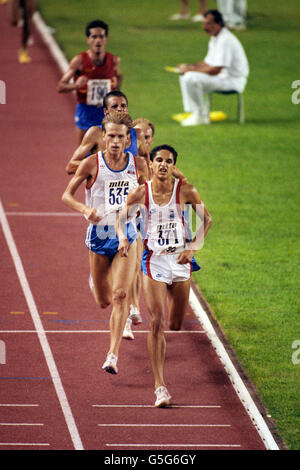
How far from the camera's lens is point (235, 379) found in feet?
27.9

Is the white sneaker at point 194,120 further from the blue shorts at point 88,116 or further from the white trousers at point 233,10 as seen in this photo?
the white trousers at point 233,10

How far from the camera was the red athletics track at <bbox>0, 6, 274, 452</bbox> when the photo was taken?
24.8 ft

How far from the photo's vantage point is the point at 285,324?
32.1 feet

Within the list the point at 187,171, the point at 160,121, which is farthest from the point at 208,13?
the point at 187,171

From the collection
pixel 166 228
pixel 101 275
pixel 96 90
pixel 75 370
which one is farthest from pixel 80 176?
pixel 96 90

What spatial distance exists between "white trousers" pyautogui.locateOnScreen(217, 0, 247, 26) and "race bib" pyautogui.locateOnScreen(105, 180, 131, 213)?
16010mm

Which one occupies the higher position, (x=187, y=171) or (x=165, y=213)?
(x=165, y=213)

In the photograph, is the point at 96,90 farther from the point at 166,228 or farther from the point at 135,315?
the point at 166,228

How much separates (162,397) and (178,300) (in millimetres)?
827

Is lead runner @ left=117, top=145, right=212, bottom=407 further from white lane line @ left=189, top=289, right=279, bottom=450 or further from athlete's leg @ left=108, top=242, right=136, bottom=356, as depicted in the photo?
white lane line @ left=189, top=289, right=279, bottom=450

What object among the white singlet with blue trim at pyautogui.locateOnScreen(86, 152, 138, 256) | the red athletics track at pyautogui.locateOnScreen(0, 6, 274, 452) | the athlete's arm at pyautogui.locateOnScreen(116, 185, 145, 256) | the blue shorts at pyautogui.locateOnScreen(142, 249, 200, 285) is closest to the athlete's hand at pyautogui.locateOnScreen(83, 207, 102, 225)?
the athlete's arm at pyautogui.locateOnScreen(116, 185, 145, 256)
